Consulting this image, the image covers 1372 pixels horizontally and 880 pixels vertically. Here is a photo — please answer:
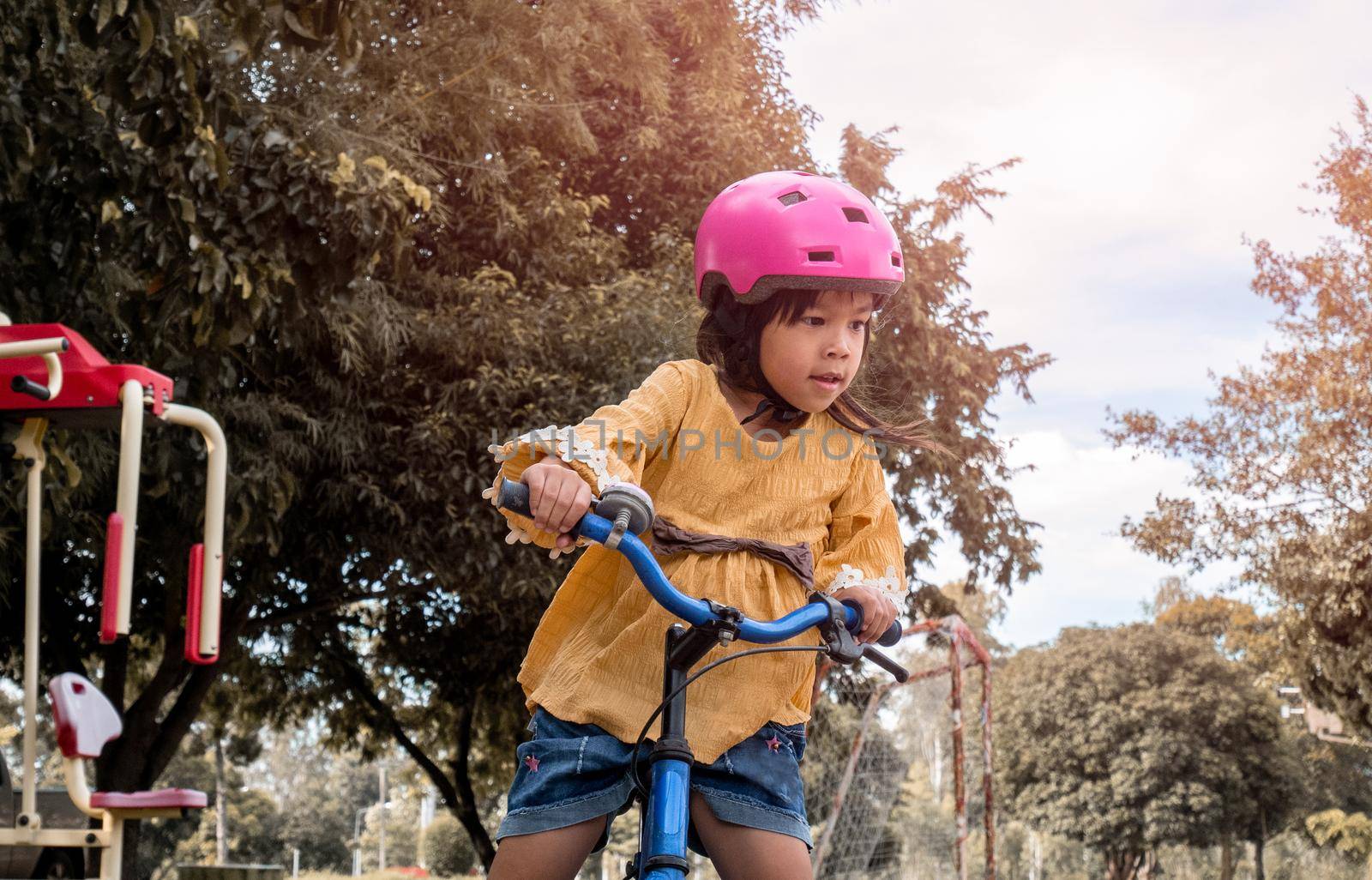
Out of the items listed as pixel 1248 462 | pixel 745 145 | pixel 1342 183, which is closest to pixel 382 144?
pixel 745 145

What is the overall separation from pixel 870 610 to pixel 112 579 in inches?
75.6

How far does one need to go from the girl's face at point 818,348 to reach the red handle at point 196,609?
1552 millimetres

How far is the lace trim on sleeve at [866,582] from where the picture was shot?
8.00 ft

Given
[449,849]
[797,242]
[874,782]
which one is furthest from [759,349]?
[449,849]

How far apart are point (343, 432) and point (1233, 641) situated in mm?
25067

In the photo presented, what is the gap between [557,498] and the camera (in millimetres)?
1945

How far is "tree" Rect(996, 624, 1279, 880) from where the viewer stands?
29078mm

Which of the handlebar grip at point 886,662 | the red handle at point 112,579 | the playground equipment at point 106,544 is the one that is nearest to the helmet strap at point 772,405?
the handlebar grip at point 886,662

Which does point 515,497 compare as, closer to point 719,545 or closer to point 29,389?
point 719,545

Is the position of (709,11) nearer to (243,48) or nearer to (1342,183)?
(243,48)

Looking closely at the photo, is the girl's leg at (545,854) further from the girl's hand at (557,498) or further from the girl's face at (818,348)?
the girl's face at (818,348)

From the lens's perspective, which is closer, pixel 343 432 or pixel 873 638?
pixel 873 638

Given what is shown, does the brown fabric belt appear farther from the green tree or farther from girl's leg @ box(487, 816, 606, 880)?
the green tree

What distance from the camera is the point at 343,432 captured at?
1009 centimetres
